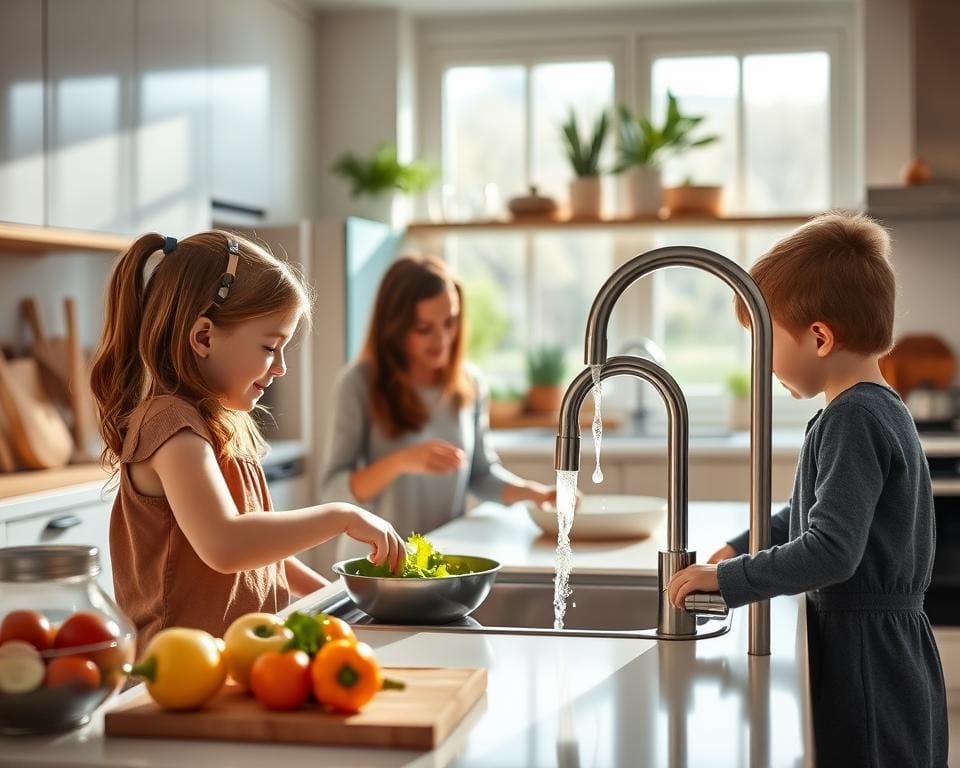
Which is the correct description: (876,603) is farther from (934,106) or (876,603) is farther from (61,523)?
(934,106)

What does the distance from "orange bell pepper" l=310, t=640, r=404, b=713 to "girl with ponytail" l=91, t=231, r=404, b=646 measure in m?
0.40

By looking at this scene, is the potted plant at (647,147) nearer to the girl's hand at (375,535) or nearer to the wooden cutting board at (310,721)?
the girl's hand at (375,535)

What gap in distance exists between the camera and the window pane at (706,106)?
186 inches

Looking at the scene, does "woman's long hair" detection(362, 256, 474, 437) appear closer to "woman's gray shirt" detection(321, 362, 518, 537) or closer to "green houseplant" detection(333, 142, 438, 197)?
"woman's gray shirt" detection(321, 362, 518, 537)

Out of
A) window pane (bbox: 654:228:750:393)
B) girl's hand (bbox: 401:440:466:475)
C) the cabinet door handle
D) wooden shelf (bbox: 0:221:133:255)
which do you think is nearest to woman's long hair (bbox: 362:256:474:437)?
girl's hand (bbox: 401:440:466:475)

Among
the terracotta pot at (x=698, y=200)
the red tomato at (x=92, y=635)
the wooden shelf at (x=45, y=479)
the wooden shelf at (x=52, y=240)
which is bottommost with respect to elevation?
the wooden shelf at (x=45, y=479)

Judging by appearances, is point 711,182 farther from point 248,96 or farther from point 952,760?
point 952,760

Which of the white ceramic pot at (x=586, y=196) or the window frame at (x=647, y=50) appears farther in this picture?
the window frame at (x=647, y=50)

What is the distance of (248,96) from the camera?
13.4 feet

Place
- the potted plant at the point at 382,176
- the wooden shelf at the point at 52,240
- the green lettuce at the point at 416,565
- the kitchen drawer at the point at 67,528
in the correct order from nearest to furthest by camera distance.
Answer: the green lettuce at the point at 416,565 → the kitchen drawer at the point at 67,528 → the wooden shelf at the point at 52,240 → the potted plant at the point at 382,176

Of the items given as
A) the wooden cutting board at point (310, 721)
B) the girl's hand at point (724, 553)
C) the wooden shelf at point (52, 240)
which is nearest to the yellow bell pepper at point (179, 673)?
the wooden cutting board at point (310, 721)

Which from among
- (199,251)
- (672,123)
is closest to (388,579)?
(199,251)

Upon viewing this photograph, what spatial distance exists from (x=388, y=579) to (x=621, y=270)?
0.49 m

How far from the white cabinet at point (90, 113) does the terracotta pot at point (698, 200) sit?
215 cm
